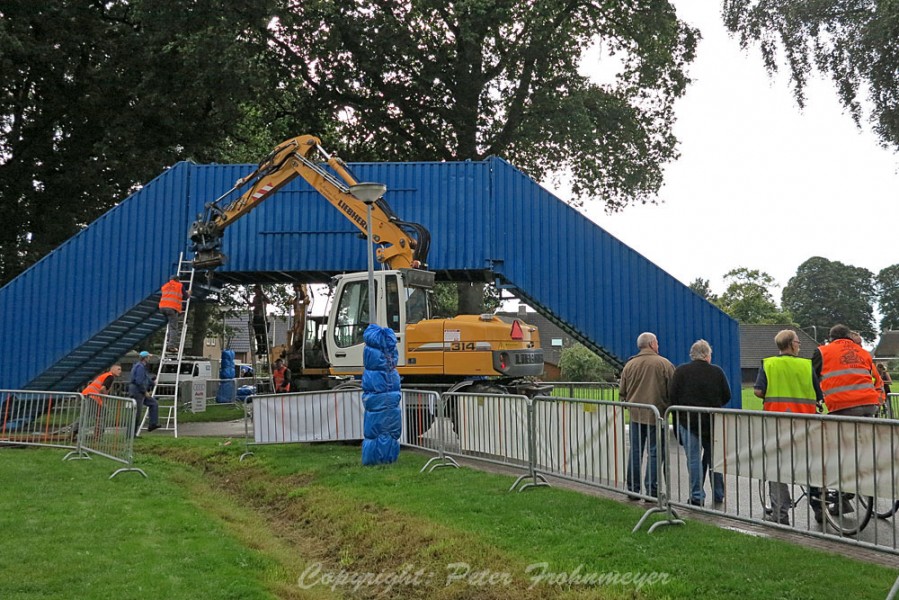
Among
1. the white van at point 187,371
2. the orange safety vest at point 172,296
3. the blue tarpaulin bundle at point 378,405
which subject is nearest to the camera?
the blue tarpaulin bundle at point 378,405

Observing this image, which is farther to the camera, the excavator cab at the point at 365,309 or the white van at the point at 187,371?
the white van at the point at 187,371

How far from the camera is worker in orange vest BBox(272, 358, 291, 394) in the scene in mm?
19047

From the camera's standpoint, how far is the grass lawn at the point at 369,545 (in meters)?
5.59

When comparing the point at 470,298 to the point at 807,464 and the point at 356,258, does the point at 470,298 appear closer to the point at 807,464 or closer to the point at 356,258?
the point at 356,258

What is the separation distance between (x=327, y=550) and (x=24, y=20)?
20246mm

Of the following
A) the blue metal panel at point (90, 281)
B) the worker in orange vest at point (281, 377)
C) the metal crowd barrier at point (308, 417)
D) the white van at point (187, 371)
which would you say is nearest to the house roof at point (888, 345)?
the white van at point (187, 371)

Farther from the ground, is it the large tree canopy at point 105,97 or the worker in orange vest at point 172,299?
the large tree canopy at point 105,97

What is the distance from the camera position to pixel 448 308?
44375 millimetres

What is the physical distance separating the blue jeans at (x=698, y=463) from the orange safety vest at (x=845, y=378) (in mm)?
1385

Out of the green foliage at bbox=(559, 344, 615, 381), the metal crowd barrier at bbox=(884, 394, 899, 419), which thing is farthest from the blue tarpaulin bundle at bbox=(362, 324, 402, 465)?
the green foliage at bbox=(559, 344, 615, 381)

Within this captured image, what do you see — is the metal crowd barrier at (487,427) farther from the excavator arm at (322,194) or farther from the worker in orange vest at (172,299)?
the worker in orange vest at (172,299)

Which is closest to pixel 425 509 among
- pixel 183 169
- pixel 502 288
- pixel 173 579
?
pixel 173 579

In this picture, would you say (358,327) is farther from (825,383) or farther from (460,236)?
(825,383)

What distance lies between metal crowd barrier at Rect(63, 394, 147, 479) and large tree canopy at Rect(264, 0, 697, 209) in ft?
45.8
